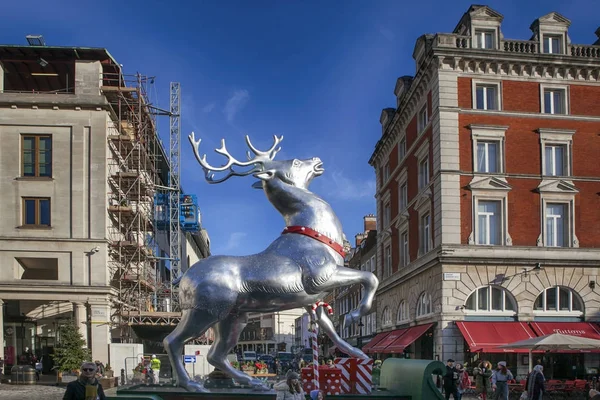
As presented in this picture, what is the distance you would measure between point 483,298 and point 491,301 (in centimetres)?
37

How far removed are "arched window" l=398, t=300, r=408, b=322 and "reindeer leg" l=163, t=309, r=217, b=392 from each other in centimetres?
3129

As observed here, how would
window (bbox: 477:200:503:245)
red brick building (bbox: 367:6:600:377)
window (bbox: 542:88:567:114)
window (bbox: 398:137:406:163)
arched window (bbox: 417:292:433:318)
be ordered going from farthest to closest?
window (bbox: 398:137:406:163) → arched window (bbox: 417:292:433:318) → window (bbox: 542:88:567:114) → window (bbox: 477:200:503:245) → red brick building (bbox: 367:6:600:377)

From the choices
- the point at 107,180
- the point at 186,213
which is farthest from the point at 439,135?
the point at 186,213

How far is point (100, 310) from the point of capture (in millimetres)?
36281

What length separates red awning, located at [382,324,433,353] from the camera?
33.3 meters

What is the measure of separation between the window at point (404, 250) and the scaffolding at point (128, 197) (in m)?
15.5

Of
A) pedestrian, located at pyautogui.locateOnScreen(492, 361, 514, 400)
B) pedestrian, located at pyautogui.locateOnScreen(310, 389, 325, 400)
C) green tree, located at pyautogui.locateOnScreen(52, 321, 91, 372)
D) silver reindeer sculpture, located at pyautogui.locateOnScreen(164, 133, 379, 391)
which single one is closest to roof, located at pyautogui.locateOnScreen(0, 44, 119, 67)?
green tree, located at pyautogui.locateOnScreen(52, 321, 91, 372)

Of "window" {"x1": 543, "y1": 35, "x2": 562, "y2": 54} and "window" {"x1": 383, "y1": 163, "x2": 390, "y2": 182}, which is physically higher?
"window" {"x1": 543, "y1": 35, "x2": 562, "y2": 54}

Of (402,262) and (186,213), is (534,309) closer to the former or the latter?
(402,262)

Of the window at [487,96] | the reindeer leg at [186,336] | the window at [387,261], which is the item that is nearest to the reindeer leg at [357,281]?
the reindeer leg at [186,336]

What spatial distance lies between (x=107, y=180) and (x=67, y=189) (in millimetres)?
2155

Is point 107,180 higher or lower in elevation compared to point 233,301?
higher

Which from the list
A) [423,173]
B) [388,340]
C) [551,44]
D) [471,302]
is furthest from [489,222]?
[388,340]

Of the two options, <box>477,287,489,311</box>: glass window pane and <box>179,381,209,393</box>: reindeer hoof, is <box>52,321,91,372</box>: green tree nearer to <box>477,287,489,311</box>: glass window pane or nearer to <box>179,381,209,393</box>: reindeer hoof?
<box>477,287,489,311</box>: glass window pane
